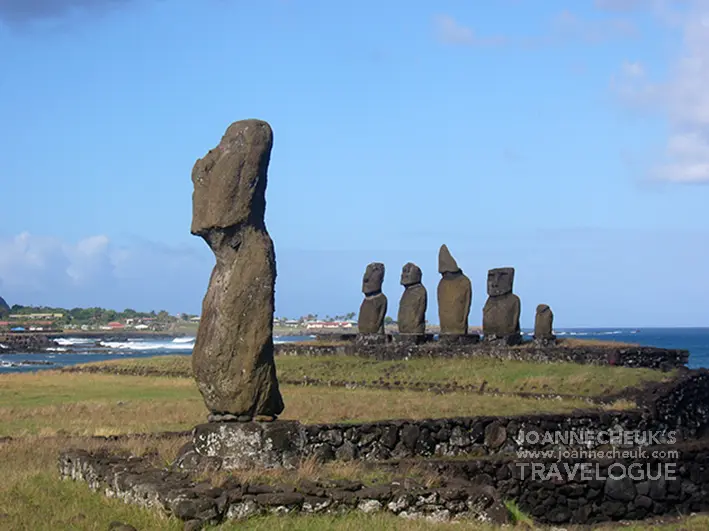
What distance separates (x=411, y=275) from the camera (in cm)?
4025

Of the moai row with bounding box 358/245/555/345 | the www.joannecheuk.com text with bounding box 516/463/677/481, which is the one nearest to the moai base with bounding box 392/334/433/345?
the moai row with bounding box 358/245/555/345

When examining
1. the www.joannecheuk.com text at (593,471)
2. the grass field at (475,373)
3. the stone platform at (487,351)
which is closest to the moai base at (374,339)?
the stone platform at (487,351)

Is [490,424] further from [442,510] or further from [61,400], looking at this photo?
[61,400]

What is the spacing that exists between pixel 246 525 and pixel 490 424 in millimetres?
9197

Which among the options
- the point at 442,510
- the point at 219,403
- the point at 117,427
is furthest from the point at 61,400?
the point at 442,510

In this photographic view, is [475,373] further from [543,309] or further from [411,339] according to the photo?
[543,309]

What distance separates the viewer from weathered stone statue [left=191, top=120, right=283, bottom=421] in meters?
12.5

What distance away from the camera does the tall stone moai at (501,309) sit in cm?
3753

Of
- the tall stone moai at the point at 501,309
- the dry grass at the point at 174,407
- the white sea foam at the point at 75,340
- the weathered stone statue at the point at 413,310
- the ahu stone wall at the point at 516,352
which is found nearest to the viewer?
the dry grass at the point at 174,407

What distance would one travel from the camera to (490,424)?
699 inches

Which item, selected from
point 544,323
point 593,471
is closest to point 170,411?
point 593,471

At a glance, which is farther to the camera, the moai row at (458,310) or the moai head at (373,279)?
the moai head at (373,279)

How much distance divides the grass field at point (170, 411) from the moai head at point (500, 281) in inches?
215

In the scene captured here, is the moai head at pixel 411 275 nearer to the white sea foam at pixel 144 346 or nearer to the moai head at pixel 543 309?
the moai head at pixel 543 309
